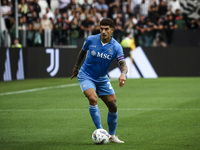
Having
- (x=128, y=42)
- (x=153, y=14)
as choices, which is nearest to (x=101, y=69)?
(x=128, y=42)

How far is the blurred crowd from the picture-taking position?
26766 mm

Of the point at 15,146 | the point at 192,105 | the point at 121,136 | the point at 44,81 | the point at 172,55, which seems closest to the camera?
the point at 15,146

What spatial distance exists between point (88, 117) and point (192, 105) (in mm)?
3665

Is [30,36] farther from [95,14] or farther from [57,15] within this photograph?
[95,14]

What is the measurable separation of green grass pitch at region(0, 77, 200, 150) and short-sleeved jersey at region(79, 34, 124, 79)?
1.21 metres

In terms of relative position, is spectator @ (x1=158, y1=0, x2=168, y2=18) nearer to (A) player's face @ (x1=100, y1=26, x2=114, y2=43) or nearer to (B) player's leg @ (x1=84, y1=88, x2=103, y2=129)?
(A) player's face @ (x1=100, y1=26, x2=114, y2=43)

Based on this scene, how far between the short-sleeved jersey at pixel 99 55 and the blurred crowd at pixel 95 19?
55.8ft

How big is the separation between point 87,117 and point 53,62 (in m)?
13.1

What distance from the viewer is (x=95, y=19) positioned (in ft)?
94.0

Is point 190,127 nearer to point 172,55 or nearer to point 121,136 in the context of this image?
point 121,136

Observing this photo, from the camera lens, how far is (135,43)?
27578 mm

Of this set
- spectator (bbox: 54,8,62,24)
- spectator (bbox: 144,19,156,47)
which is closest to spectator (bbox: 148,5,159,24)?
spectator (bbox: 144,19,156,47)

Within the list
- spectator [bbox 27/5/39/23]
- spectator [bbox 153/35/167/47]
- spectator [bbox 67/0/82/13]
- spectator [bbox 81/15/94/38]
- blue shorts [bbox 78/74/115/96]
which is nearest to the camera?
blue shorts [bbox 78/74/115/96]

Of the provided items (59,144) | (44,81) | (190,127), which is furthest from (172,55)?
(59,144)
